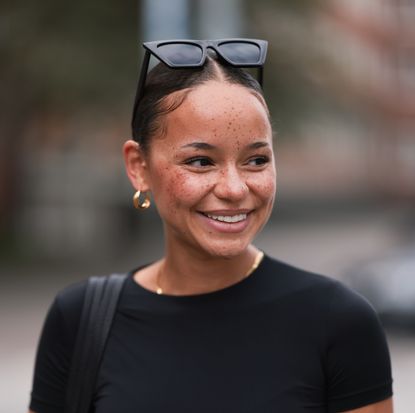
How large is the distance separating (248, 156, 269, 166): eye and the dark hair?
15 cm

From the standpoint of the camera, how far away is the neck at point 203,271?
7.70ft

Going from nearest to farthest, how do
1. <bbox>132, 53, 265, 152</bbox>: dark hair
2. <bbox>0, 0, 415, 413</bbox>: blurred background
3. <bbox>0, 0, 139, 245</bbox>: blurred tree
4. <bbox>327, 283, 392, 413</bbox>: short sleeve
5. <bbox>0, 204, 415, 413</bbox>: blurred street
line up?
<bbox>327, 283, 392, 413</bbox>: short sleeve, <bbox>132, 53, 265, 152</bbox>: dark hair, <bbox>0, 204, 415, 413</bbox>: blurred street, <bbox>0, 0, 415, 413</bbox>: blurred background, <bbox>0, 0, 139, 245</bbox>: blurred tree

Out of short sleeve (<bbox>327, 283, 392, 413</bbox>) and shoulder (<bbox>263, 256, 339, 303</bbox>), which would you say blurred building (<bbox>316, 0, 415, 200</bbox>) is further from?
short sleeve (<bbox>327, 283, 392, 413</bbox>)

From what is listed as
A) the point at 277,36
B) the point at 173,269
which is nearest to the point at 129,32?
the point at 277,36

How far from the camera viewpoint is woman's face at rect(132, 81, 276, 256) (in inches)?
84.4

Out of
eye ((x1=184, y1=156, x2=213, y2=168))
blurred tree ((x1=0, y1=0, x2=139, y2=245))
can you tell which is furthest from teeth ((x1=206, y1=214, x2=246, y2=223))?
blurred tree ((x1=0, y1=0, x2=139, y2=245))

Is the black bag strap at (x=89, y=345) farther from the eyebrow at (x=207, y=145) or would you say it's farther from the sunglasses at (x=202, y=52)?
the sunglasses at (x=202, y=52)

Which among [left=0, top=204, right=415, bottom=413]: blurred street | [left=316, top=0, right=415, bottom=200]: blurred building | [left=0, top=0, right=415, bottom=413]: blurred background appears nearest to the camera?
[left=0, top=204, right=415, bottom=413]: blurred street

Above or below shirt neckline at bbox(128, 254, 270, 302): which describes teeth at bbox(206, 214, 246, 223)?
above

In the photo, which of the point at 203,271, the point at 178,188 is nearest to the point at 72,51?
the point at 203,271

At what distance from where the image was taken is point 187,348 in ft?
7.41

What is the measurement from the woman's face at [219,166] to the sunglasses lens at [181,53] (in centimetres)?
8

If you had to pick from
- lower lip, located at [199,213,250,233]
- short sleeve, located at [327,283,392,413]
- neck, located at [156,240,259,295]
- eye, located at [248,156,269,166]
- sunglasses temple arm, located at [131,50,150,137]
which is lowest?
short sleeve, located at [327,283,392,413]

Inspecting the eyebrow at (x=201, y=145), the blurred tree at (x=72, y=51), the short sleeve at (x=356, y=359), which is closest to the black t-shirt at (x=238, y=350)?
the short sleeve at (x=356, y=359)
